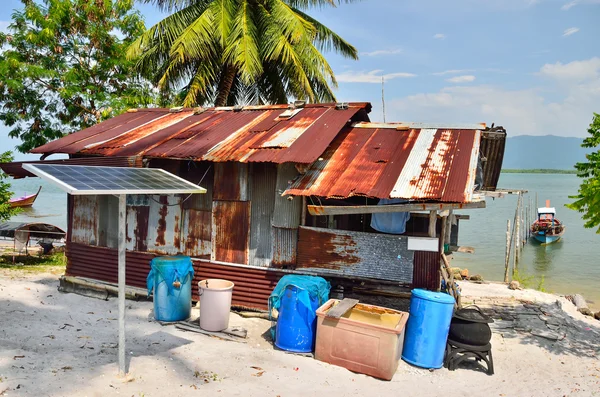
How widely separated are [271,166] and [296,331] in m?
3.23

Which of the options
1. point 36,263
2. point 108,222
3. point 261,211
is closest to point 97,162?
point 108,222

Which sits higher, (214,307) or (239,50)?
(239,50)

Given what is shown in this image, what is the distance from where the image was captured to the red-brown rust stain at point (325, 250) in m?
7.95

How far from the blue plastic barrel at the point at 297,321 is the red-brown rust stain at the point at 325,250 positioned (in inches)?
44.7

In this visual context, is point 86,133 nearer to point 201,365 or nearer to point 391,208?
point 201,365

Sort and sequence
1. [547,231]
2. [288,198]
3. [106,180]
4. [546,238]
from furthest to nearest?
1. [546,238]
2. [547,231]
3. [288,198]
4. [106,180]

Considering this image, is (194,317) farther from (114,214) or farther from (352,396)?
(352,396)

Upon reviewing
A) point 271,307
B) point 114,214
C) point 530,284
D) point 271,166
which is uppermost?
point 271,166

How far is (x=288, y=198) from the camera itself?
7730 mm

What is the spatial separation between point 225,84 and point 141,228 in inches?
318

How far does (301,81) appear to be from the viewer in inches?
595

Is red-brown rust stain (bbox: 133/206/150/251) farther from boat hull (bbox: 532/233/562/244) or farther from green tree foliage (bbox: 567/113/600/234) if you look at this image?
boat hull (bbox: 532/233/562/244)

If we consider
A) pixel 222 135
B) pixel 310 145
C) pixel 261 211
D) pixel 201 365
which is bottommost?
pixel 201 365

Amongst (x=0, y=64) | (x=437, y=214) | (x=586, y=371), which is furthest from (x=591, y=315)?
(x=0, y=64)
